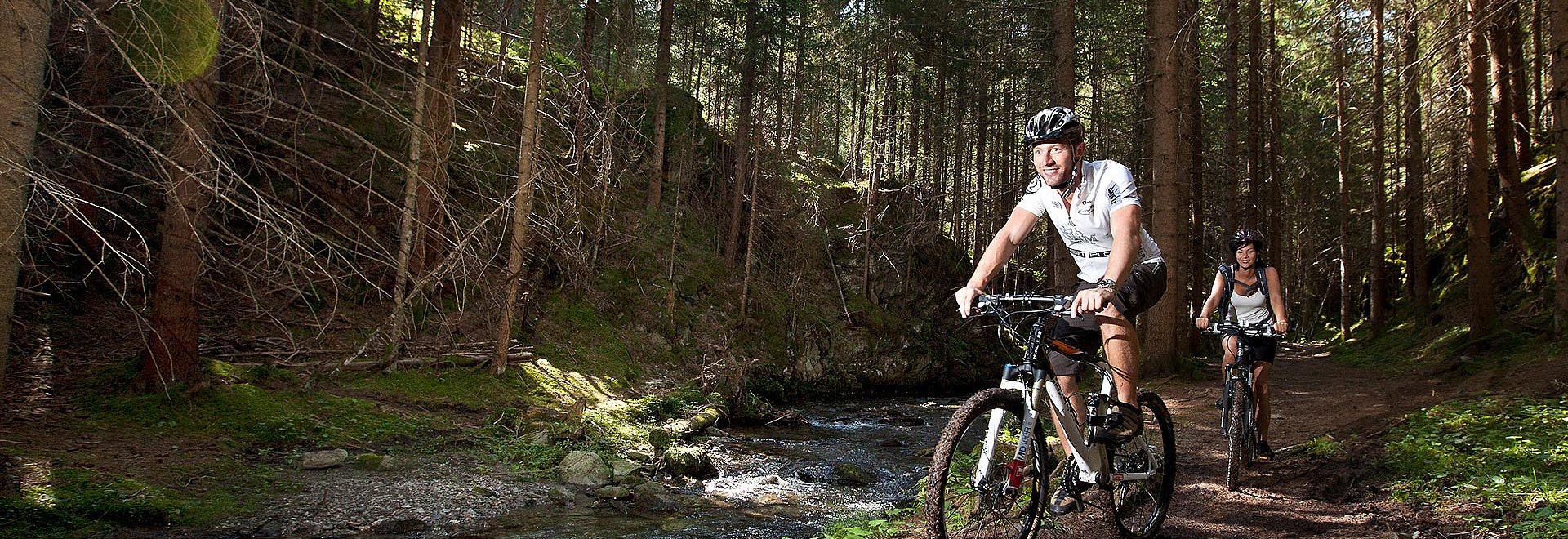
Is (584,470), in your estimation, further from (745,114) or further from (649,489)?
(745,114)

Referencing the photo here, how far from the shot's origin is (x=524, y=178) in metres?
9.86

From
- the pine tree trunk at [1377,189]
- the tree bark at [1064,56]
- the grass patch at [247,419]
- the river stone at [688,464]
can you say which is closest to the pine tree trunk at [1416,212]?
the pine tree trunk at [1377,189]

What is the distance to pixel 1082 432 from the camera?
11.6ft

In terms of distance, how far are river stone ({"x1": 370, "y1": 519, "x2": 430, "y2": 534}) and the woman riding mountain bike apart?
5.93 m

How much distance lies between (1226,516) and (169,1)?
7.48 meters

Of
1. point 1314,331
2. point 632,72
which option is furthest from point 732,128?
point 1314,331

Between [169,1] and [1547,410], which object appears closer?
[169,1]

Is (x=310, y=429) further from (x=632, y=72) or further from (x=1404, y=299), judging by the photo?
(x=1404, y=299)

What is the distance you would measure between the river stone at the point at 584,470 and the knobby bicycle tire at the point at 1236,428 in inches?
211

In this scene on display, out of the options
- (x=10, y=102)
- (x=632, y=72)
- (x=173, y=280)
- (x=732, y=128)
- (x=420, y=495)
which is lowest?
(x=420, y=495)

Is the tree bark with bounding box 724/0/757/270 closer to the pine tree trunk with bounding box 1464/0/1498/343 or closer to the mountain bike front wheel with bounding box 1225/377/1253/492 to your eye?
the pine tree trunk with bounding box 1464/0/1498/343

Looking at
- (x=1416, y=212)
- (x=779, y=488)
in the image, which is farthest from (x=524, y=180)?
(x=1416, y=212)

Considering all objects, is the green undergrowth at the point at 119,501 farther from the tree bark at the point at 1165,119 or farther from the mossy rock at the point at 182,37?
the tree bark at the point at 1165,119

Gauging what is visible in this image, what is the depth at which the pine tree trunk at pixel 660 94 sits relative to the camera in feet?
63.6
